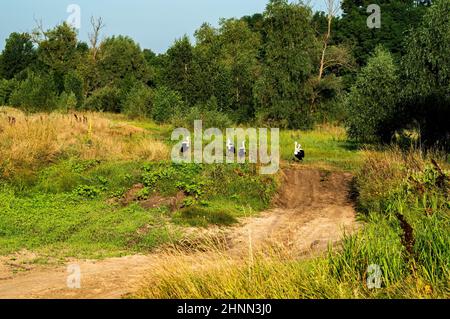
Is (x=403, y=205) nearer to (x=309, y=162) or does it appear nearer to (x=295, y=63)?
(x=309, y=162)

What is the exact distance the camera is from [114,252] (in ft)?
31.7

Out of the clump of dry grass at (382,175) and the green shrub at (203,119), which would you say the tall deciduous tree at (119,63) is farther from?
the clump of dry grass at (382,175)

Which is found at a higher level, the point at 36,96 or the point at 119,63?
the point at 119,63

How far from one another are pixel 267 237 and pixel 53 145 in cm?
Answer: 872

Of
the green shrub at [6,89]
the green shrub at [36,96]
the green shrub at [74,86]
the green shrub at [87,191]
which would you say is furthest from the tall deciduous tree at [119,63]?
the green shrub at [87,191]

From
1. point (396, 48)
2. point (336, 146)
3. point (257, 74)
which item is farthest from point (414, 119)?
point (396, 48)

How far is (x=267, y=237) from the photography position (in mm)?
10500

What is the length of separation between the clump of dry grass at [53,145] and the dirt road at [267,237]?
467 centimetres

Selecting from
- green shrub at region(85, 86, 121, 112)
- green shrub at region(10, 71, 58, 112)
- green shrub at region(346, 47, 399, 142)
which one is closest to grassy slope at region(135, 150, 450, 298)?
green shrub at region(346, 47, 399, 142)

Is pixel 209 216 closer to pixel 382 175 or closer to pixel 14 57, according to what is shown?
pixel 382 175

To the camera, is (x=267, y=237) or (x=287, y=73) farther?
(x=287, y=73)

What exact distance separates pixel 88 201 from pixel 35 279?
217 inches

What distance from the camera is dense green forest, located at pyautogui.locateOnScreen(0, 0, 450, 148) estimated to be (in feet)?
69.2

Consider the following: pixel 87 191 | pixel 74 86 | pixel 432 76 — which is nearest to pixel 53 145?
pixel 87 191
